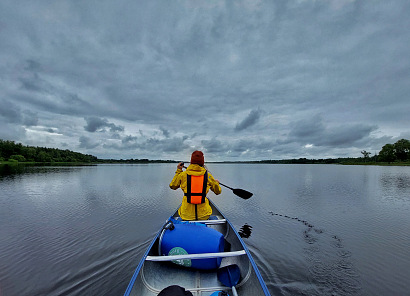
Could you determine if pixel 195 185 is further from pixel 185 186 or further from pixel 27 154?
pixel 27 154

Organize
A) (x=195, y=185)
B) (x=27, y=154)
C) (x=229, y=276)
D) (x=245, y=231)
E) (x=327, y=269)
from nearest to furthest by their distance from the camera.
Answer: (x=229, y=276) → (x=195, y=185) → (x=327, y=269) → (x=245, y=231) → (x=27, y=154)

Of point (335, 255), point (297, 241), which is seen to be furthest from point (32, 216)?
point (335, 255)

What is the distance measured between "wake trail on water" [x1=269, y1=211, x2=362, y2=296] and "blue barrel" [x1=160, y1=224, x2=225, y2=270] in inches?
96.4

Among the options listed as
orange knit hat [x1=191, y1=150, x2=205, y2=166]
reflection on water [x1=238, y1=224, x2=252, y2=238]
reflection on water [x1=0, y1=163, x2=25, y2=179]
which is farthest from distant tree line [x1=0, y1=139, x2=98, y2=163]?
orange knit hat [x1=191, y1=150, x2=205, y2=166]

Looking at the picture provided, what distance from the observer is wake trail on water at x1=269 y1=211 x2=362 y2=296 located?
461cm

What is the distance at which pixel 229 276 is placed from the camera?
3.49 m

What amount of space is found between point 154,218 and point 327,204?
12550 millimetres

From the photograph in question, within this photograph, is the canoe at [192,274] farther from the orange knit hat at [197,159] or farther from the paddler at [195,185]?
the orange knit hat at [197,159]

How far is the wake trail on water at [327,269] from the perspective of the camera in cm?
461

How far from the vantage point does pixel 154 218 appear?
34.7 ft

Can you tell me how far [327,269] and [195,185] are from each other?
4939mm

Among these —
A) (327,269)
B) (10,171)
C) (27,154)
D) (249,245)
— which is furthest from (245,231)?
(27,154)

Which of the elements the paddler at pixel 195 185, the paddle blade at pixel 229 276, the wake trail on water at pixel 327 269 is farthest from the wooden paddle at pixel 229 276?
the wake trail on water at pixel 327 269

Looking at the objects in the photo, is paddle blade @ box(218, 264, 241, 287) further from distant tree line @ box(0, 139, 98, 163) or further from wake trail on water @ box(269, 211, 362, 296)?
distant tree line @ box(0, 139, 98, 163)
